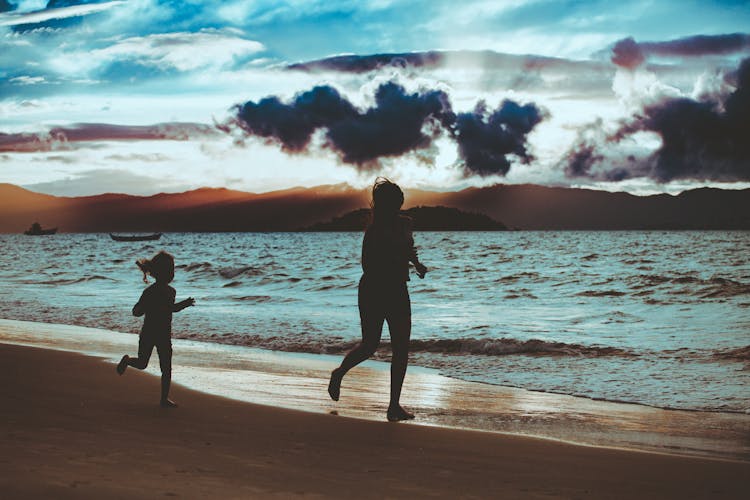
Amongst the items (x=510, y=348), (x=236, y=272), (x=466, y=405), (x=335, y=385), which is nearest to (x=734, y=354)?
(x=510, y=348)

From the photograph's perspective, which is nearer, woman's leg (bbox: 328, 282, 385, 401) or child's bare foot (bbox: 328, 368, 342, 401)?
woman's leg (bbox: 328, 282, 385, 401)

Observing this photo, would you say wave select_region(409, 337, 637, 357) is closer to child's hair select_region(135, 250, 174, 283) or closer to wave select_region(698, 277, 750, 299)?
child's hair select_region(135, 250, 174, 283)

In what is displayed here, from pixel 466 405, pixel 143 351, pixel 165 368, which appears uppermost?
pixel 143 351

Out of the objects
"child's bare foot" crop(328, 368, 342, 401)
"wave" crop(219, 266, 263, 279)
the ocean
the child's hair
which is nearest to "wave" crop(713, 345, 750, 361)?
the ocean

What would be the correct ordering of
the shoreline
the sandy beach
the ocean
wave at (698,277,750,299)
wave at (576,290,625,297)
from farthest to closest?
wave at (576,290,625,297), wave at (698,277,750,299), the ocean, the shoreline, the sandy beach

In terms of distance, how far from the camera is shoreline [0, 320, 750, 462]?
231 inches

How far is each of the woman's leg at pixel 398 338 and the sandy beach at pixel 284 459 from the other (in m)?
0.31

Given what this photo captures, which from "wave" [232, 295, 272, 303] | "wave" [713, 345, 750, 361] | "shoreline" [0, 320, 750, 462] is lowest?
"wave" [232, 295, 272, 303]

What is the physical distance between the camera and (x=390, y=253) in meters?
5.90

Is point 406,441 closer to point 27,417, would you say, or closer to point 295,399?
point 295,399

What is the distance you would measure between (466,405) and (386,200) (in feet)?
8.04

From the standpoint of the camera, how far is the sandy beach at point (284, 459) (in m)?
3.67

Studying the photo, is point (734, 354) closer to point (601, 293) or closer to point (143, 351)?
point (143, 351)

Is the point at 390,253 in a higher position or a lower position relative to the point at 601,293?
higher
